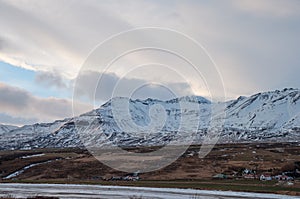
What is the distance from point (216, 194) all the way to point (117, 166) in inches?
2078

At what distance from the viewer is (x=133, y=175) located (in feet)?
250

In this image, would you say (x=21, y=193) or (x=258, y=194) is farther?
(x=21, y=193)

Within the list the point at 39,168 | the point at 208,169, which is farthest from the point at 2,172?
the point at 208,169

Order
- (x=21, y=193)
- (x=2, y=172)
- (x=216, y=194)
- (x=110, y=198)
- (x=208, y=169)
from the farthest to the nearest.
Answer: (x=2, y=172)
(x=208, y=169)
(x=21, y=193)
(x=216, y=194)
(x=110, y=198)

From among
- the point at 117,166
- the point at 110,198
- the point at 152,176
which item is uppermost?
the point at 117,166

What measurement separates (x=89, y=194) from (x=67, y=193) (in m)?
2.58

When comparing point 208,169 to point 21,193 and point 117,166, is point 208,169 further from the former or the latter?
point 21,193

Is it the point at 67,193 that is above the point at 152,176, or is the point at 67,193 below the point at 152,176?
below

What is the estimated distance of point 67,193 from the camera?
143 feet

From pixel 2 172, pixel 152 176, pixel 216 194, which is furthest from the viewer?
pixel 2 172

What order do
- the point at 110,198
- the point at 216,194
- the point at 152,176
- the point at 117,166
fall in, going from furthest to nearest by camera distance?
the point at 117,166, the point at 152,176, the point at 216,194, the point at 110,198

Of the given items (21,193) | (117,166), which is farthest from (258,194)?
(117,166)

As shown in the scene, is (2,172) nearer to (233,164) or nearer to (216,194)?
(233,164)

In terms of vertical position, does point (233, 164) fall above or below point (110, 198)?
above
